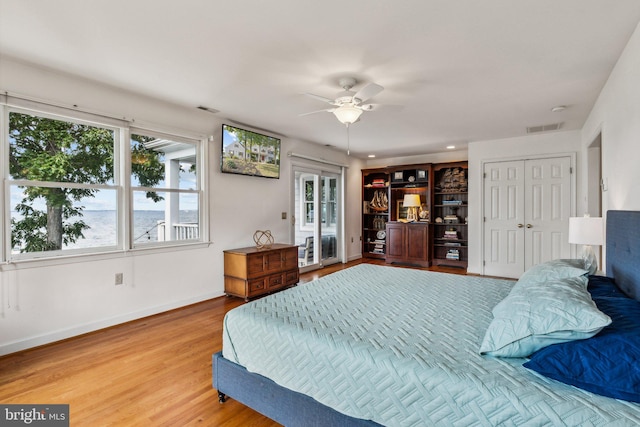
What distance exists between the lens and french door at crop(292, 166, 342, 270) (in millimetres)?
5848

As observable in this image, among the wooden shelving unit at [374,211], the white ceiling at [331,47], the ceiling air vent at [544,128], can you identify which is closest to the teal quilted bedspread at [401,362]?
the white ceiling at [331,47]

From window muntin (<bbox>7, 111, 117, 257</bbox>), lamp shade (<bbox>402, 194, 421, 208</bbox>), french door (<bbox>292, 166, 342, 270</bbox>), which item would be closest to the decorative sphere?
french door (<bbox>292, 166, 342, 270</bbox>)

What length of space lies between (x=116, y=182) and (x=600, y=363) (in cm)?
389

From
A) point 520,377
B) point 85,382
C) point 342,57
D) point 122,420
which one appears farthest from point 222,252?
point 520,377

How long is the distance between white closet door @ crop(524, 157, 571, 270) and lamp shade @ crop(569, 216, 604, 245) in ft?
8.09

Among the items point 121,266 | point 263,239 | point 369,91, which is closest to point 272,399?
point 369,91

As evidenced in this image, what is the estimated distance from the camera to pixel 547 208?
5086 mm

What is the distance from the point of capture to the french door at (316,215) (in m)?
5.85

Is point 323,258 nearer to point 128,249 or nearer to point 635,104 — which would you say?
point 128,249

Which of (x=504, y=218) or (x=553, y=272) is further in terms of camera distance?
(x=504, y=218)

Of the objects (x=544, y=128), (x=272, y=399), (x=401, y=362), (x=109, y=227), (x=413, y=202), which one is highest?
(x=544, y=128)

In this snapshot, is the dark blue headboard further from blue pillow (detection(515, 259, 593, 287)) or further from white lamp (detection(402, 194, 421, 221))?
white lamp (detection(402, 194, 421, 221))

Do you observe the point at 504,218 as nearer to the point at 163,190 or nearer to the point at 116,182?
the point at 163,190

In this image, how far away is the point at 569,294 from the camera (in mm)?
1372
